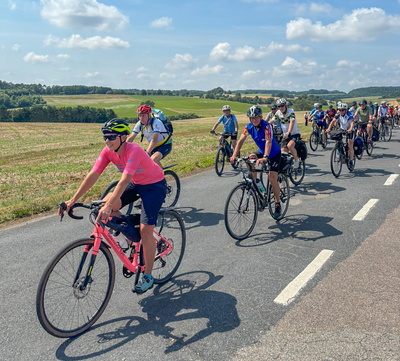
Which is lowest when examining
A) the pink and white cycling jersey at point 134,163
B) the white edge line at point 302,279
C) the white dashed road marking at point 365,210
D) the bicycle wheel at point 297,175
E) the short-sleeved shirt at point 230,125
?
the white edge line at point 302,279

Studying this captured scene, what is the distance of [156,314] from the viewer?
427cm

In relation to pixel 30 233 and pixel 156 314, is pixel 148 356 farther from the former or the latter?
pixel 30 233

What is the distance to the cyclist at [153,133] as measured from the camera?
8.03 meters

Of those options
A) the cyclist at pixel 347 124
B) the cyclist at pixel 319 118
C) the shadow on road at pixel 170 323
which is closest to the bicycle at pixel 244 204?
the shadow on road at pixel 170 323

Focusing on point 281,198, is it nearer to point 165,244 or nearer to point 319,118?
point 165,244

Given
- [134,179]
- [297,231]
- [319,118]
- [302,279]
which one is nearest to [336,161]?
[297,231]

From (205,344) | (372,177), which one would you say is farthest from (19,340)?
(372,177)

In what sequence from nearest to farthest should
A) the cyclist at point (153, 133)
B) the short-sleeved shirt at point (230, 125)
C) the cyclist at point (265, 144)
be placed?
the cyclist at point (265, 144), the cyclist at point (153, 133), the short-sleeved shirt at point (230, 125)

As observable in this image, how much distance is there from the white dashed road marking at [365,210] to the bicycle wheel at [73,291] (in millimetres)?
→ 5221

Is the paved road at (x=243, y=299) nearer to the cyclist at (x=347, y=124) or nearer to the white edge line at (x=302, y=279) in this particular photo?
the white edge line at (x=302, y=279)

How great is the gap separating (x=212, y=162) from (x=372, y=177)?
619cm

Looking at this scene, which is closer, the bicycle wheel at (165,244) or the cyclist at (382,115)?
the bicycle wheel at (165,244)

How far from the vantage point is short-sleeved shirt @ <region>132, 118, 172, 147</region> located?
8.21m

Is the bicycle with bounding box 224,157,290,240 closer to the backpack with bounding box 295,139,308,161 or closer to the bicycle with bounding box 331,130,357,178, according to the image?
the backpack with bounding box 295,139,308,161
